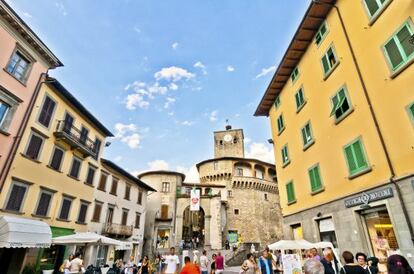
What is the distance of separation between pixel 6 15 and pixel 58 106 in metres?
6.26

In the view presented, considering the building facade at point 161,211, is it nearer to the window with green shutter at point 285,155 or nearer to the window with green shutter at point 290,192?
the window with green shutter at point 290,192

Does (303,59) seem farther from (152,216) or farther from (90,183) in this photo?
(152,216)

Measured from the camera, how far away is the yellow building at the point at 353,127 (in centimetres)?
834

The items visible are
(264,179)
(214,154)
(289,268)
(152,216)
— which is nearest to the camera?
(289,268)

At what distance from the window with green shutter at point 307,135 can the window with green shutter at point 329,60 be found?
314cm

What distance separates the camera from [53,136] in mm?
17062

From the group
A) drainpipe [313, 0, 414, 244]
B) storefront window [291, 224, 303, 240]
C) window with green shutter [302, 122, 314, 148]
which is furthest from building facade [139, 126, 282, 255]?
drainpipe [313, 0, 414, 244]

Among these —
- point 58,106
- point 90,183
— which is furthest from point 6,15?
point 90,183

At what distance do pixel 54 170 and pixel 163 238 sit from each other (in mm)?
22924

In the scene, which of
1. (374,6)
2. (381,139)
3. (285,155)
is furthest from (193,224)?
(374,6)

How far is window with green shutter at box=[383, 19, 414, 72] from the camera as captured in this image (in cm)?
827

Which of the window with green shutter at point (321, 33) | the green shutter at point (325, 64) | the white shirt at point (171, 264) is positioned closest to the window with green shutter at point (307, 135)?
the green shutter at point (325, 64)

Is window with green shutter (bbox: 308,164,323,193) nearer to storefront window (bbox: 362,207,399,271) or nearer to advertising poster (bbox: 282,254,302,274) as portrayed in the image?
storefront window (bbox: 362,207,399,271)

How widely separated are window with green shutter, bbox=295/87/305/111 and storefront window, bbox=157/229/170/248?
93.2ft
